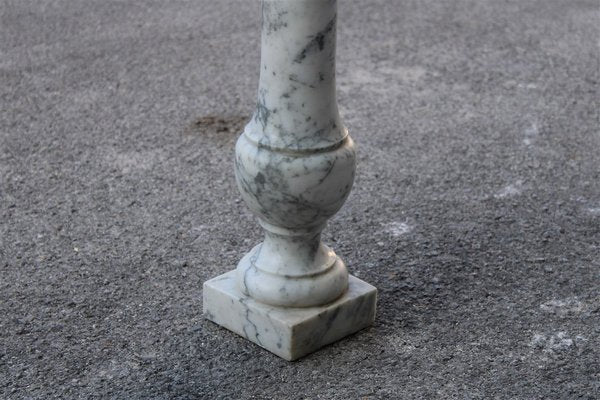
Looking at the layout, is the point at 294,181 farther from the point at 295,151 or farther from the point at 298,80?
the point at 298,80

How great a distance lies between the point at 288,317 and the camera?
3236 millimetres

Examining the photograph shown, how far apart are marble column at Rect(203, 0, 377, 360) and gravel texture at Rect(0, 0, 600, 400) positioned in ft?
0.30

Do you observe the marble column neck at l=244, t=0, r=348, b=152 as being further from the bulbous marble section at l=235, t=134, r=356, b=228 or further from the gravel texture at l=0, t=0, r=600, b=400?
the gravel texture at l=0, t=0, r=600, b=400

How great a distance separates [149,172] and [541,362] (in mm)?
2035

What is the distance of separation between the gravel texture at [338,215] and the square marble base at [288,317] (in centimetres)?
4

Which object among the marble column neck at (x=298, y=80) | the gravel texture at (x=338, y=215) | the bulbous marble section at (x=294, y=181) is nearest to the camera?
the marble column neck at (x=298, y=80)

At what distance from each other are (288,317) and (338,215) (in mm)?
1064

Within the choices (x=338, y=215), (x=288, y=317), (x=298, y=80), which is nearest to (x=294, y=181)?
(x=298, y=80)

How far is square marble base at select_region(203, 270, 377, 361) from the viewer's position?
127 inches

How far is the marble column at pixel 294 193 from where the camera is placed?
3.04 meters

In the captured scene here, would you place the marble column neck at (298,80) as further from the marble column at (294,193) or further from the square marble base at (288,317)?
the square marble base at (288,317)

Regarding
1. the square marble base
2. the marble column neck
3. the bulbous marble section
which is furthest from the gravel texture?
the marble column neck

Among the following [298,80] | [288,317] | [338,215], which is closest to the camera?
[298,80]

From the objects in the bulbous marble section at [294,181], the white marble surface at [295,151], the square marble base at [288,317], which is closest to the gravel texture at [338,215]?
the square marble base at [288,317]
